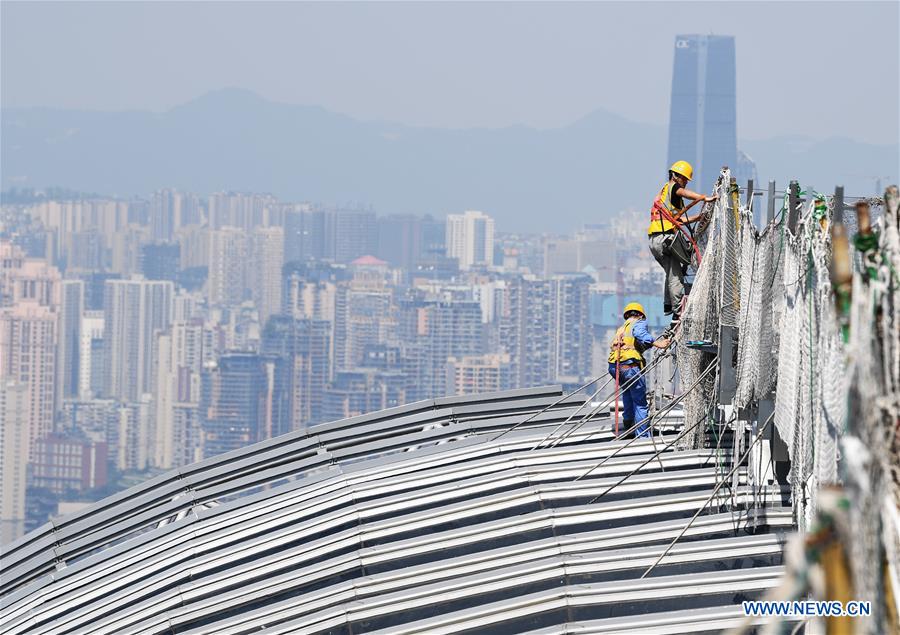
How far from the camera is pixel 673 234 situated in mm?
15977

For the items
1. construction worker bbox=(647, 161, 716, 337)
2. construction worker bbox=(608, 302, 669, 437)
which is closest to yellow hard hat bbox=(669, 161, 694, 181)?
construction worker bbox=(647, 161, 716, 337)

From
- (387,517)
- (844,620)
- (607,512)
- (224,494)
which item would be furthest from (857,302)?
(224,494)

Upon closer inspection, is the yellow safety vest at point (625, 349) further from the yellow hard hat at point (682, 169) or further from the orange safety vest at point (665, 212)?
the yellow hard hat at point (682, 169)

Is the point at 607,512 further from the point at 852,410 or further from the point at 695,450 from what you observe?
the point at 852,410

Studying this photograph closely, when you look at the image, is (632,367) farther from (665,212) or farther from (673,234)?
(665,212)

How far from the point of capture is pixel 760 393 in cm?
1193

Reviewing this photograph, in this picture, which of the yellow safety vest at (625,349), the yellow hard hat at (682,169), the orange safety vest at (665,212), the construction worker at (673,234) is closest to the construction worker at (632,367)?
the yellow safety vest at (625,349)

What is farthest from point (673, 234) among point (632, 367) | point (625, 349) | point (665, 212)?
point (632, 367)

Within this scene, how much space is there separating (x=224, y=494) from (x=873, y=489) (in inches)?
454

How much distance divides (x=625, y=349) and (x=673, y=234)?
4.59 ft

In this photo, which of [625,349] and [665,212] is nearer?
[625,349]

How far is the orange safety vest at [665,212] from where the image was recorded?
624 inches

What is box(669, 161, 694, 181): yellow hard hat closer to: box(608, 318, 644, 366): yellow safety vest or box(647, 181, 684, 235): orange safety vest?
box(647, 181, 684, 235): orange safety vest

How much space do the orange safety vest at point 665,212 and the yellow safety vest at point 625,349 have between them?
1.06 metres
